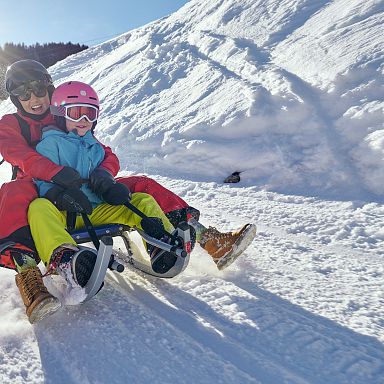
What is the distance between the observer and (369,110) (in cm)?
472

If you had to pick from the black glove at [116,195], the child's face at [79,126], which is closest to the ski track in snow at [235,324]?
the black glove at [116,195]

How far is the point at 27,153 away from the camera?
9.68ft

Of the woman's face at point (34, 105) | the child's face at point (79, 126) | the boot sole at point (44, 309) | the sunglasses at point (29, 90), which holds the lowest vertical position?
the boot sole at point (44, 309)

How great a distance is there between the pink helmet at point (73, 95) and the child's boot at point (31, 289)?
112 cm

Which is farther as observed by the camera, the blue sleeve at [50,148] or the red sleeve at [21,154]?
the blue sleeve at [50,148]

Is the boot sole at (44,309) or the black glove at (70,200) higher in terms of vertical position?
the black glove at (70,200)

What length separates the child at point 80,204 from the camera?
2330mm

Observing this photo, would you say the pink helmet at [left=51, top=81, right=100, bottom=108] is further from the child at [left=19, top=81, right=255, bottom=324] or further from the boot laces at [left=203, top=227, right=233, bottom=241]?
the boot laces at [left=203, top=227, right=233, bottom=241]

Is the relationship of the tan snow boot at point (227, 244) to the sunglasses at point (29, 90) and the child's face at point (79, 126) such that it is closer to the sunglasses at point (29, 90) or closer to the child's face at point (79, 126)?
the child's face at point (79, 126)

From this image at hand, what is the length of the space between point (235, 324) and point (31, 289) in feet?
3.42

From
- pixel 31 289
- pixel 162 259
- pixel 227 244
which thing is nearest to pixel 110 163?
pixel 162 259

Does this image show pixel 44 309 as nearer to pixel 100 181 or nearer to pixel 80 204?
pixel 80 204

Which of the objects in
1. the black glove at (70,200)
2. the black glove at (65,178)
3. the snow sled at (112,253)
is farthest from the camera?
the black glove at (65,178)

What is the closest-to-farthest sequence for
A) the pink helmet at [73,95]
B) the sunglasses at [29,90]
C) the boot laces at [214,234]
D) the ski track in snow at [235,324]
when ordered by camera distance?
the ski track in snow at [235,324] → the boot laces at [214,234] → the pink helmet at [73,95] → the sunglasses at [29,90]
